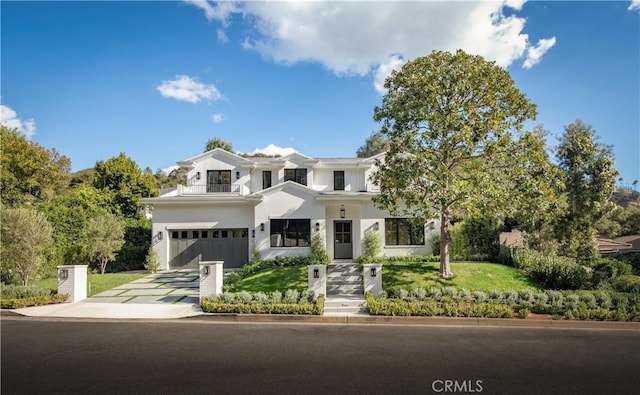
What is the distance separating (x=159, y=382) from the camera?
226 inches

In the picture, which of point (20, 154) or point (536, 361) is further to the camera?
point (20, 154)

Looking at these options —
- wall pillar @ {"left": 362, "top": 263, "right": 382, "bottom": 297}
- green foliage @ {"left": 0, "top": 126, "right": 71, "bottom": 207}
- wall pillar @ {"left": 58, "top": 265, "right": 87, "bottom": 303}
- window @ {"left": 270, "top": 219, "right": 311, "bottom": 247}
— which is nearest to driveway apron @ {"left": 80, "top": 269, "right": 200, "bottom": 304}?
wall pillar @ {"left": 58, "top": 265, "right": 87, "bottom": 303}

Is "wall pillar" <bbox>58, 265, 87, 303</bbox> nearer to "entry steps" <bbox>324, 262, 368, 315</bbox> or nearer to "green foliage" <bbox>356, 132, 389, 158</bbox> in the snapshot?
"entry steps" <bbox>324, 262, 368, 315</bbox>

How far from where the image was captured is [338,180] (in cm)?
2394

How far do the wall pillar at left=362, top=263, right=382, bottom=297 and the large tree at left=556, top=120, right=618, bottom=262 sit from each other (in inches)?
562

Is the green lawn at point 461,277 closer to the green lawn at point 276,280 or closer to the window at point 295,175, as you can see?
the green lawn at point 276,280

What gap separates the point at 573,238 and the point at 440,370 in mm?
19845

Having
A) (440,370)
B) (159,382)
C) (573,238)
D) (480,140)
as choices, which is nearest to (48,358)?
(159,382)

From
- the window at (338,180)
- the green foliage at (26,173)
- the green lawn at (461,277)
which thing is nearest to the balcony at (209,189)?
the window at (338,180)

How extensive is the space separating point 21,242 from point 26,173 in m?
24.5

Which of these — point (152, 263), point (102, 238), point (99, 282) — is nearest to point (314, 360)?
point (99, 282)

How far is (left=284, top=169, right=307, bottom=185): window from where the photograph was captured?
78.2ft

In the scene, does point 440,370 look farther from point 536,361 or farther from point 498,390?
point 536,361

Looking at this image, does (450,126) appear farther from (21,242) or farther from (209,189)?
(21,242)
